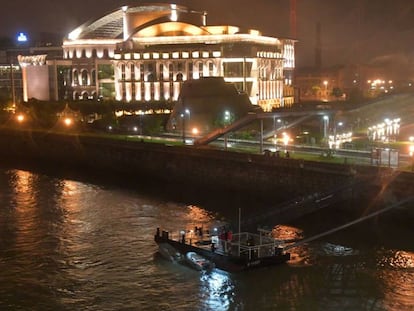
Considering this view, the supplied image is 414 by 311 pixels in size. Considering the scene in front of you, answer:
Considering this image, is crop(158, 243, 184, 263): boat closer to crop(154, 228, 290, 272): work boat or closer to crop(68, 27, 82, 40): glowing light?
crop(154, 228, 290, 272): work boat

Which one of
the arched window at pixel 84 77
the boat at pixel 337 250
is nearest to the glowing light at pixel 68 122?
the arched window at pixel 84 77

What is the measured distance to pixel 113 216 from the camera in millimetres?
21797

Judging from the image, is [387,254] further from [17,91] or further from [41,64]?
[17,91]

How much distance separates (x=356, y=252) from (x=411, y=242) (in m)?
1.83

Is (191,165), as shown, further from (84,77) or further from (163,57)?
(84,77)

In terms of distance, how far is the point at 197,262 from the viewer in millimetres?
15602

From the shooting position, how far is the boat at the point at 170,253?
53.2 feet

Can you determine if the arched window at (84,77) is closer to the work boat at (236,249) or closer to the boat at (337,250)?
the work boat at (236,249)

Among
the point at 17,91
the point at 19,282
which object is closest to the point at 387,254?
the point at 19,282

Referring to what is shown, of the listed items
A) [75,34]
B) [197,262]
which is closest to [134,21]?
[75,34]

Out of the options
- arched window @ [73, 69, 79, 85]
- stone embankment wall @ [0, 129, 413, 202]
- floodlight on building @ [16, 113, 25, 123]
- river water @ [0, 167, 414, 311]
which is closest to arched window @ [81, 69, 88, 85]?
arched window @ [73, 69, 79, 85]

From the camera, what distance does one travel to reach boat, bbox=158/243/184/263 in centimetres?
1622

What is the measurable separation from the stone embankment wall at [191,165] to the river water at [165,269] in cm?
190

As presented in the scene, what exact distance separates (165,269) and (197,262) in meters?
0.83
